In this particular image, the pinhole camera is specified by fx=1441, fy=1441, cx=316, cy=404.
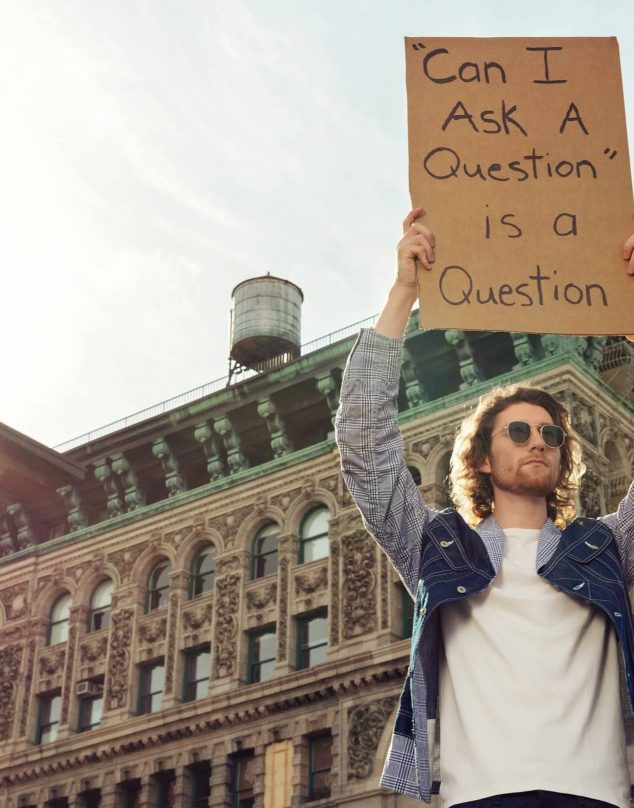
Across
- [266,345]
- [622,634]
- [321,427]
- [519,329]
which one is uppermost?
[266,345]

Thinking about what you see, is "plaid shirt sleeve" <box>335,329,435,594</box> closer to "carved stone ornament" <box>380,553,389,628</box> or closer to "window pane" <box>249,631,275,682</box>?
"carved stone ornament" <box>380,553,389,628</box>

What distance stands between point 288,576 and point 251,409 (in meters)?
5.19

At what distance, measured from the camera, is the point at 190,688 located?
34.3m

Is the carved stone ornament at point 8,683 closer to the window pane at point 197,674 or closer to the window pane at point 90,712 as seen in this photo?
the window pane at point 90,712

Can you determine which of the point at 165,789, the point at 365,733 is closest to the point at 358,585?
the point at 365,733

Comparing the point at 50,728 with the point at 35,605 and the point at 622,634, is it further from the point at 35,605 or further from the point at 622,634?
the point at 622,634

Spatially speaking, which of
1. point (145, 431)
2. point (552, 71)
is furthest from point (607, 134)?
point (145, 431)

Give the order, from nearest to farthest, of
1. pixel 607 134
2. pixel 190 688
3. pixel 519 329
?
pixel 519 329 < pixel 607 134 < pixel 190 688

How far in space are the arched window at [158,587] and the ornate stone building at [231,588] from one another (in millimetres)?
42

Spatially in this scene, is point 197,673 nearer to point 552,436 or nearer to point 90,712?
point 90,712

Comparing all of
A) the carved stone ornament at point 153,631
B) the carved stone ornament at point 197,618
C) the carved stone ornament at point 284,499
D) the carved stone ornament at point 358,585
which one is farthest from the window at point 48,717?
the carved stone ornament at point 358,585

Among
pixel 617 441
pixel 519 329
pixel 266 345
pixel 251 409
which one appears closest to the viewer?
pixel 519 329

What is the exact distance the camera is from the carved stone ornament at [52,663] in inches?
→ 1459

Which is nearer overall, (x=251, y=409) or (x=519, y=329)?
(x=519, y=329)
